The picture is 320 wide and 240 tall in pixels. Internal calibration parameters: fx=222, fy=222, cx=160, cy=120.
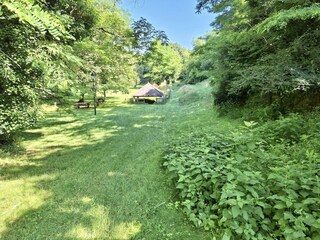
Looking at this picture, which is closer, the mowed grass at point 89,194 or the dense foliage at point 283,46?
the mowed grass at point 89,194

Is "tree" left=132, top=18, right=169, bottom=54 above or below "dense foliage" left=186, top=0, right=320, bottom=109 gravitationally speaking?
above

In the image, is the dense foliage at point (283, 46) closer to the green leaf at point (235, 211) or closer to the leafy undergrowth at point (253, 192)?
the leafy undergrowth at point (253, 192)

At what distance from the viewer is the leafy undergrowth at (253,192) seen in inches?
91.4

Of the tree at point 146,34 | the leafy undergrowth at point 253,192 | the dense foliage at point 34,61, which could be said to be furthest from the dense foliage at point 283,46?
the dense foliage at point 34,61

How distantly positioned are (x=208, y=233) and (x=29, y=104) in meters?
5.42

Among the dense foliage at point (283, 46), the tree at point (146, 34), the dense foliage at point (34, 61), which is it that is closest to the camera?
the dense foliage at point (283, 46)

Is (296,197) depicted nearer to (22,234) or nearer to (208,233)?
(208,233)

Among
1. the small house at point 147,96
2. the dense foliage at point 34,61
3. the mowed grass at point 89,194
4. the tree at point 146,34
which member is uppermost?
the tree at point 146,34

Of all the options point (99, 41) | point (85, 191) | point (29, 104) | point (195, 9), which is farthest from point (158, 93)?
point (85, 191)

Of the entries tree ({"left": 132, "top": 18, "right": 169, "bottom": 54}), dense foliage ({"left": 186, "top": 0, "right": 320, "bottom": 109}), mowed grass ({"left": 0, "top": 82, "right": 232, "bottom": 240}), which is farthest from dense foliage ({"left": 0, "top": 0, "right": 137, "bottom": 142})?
dense foliage ({"left": 186, "top": 0, "right": 320, "bottom": 109})

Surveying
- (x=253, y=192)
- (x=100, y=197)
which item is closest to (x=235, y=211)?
(x=253, y=192)

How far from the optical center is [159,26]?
817 centimetres

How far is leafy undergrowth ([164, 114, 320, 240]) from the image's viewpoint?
7.61 ft

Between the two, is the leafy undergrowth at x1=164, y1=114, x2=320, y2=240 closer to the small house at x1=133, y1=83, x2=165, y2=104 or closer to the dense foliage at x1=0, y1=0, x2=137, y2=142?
the dense foliage at x1=0, y1=0, x2=137, y2=142
